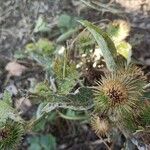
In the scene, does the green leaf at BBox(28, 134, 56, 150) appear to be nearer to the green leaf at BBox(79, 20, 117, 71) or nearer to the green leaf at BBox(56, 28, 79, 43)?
the green leaf at BBox(56, 28, 79, 43)

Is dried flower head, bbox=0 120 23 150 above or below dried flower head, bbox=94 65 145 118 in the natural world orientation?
below

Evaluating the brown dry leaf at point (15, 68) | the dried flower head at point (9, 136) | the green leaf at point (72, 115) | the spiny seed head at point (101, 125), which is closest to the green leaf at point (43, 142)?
the green leaf at point (72, 115)

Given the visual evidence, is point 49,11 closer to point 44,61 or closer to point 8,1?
point 8,1

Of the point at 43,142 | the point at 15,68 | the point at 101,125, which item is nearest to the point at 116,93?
the point at 101,125

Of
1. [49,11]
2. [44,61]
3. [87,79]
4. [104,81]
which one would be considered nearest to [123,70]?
[104,81]

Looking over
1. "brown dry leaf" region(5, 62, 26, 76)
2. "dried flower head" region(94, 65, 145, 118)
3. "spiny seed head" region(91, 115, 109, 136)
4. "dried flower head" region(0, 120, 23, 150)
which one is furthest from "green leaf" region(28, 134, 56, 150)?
"dried flower head" region(94, 65, 145, 118)
